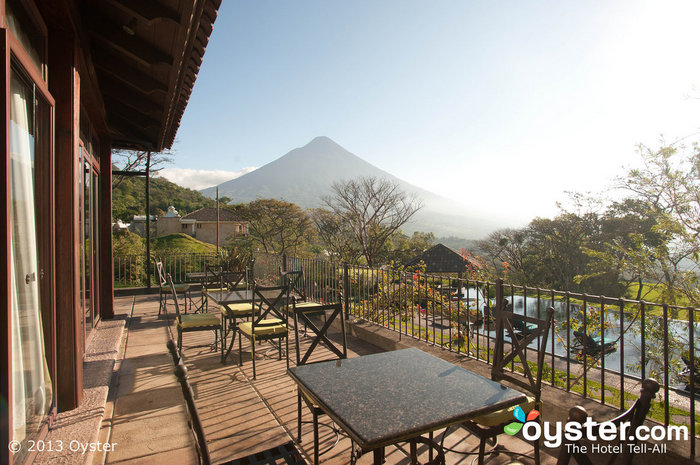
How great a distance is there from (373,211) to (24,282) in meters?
23.6

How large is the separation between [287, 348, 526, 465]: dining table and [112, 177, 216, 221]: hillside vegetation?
1164 inches

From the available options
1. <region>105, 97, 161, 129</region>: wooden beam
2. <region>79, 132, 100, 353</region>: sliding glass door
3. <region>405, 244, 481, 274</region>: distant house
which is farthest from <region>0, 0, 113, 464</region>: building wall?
<region>405, 244, 481, 274</region>: distant house

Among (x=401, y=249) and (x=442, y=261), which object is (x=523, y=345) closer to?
(x=442, y=261)

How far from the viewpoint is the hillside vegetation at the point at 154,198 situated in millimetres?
30141

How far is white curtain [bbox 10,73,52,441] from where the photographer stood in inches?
73.5

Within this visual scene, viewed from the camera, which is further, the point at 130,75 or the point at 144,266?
the point at 144,266

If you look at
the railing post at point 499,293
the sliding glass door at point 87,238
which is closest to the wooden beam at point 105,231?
the sliding glass door at point 87,238

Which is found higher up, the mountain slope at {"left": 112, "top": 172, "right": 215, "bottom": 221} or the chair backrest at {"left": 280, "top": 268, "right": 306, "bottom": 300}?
the mountain slope at {"left": 112, "top": 172, "right": 215, "bottom": 221}

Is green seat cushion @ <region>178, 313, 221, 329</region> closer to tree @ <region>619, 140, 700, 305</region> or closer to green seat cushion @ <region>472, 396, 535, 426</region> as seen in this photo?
green seat cushion @ <region>472, 396, 535, 426</region>

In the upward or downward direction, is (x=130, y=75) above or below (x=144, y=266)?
above

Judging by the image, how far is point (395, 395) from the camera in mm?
1906

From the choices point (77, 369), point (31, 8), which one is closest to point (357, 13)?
point (31, 8)

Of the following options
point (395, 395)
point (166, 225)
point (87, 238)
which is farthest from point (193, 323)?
point (166, 225)

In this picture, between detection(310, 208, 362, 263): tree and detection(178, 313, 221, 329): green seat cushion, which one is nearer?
detection(178, 313, 221, 329): green seat cushion
